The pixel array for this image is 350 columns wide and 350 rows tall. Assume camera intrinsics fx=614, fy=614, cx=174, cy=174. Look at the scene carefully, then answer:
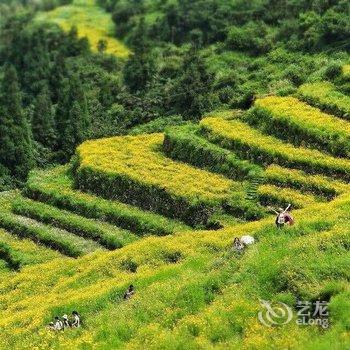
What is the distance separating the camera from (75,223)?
47.9 metres

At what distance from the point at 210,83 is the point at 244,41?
1552 cm

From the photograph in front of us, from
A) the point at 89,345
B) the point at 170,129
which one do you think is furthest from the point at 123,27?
the point at 89,345

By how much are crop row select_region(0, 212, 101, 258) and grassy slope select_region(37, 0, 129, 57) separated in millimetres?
62943

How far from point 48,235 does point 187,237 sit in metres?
15.1

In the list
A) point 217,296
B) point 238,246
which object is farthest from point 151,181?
point 217,296

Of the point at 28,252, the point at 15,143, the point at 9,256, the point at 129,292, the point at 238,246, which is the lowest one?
the point at 15,143

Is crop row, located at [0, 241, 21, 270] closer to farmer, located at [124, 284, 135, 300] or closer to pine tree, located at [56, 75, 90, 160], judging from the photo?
farmer, located at [124, 284, 135, 300]

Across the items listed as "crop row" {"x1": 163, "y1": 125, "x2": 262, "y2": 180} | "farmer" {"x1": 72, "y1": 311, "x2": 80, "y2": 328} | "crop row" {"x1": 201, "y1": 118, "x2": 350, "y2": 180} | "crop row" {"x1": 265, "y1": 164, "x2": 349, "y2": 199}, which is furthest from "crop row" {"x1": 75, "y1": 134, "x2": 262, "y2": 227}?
"farmer" {"x1": 72, "y1": 311, "x2": 80, "y2": 328}

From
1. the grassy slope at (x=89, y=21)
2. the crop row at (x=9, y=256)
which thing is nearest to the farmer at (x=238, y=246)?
the crop row at (x=9, y=256)

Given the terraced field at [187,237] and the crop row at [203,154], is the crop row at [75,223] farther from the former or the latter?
the crop row at [203,154]

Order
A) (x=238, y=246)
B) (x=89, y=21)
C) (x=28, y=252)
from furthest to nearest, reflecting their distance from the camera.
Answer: (x=89, y=21) → (x=28, y=252) → (x=238, y=246)

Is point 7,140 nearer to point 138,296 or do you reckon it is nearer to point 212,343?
point 138,296

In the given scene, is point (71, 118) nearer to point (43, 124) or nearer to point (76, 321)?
point (43, 124)

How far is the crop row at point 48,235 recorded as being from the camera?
4500 cm
